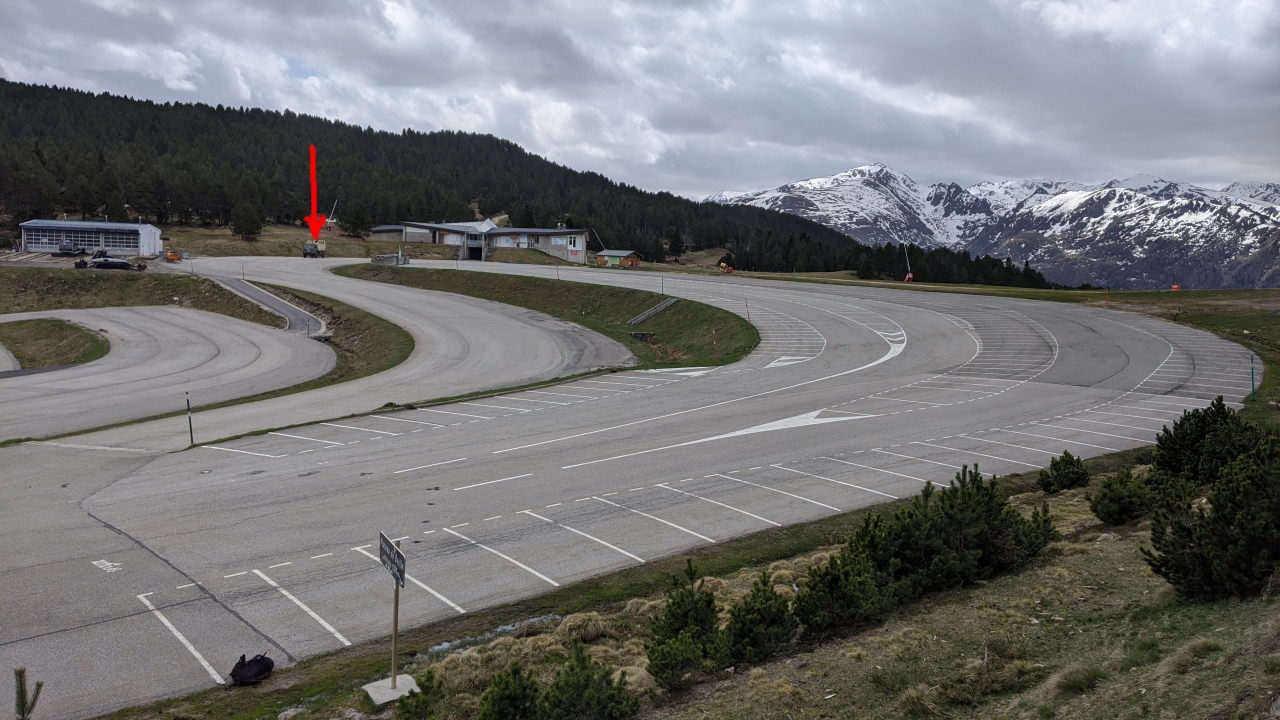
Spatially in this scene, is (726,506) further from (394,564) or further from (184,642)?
(184,642)

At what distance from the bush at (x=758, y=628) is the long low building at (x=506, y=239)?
114137 millimetres

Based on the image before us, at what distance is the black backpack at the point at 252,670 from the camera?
10.5 meters

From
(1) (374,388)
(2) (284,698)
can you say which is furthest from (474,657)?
(1) (374,388)

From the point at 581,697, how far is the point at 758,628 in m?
2.95

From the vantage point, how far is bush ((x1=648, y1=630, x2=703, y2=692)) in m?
9.08

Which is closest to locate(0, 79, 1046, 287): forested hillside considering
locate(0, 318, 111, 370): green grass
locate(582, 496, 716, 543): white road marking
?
locate(0, 318, 111, 370): green grass

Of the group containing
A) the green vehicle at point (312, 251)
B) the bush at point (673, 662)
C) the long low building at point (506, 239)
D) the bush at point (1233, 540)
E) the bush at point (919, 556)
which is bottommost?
the bush at point (673, 662)

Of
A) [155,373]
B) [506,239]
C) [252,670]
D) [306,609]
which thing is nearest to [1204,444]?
[306,609]

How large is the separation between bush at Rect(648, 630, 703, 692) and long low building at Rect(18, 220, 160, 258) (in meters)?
108

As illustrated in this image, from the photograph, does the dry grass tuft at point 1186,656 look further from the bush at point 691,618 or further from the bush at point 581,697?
the bush at point 581,697

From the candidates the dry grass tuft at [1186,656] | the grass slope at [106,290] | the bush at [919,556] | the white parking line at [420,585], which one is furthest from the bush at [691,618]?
the grass slope at [106,290]

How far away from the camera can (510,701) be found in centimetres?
803

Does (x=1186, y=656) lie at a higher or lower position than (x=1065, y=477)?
higher

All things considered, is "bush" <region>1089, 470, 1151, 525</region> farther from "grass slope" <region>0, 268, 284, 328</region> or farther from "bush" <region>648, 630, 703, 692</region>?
"grass slope" <region>0, 268, 284, 328</region>
